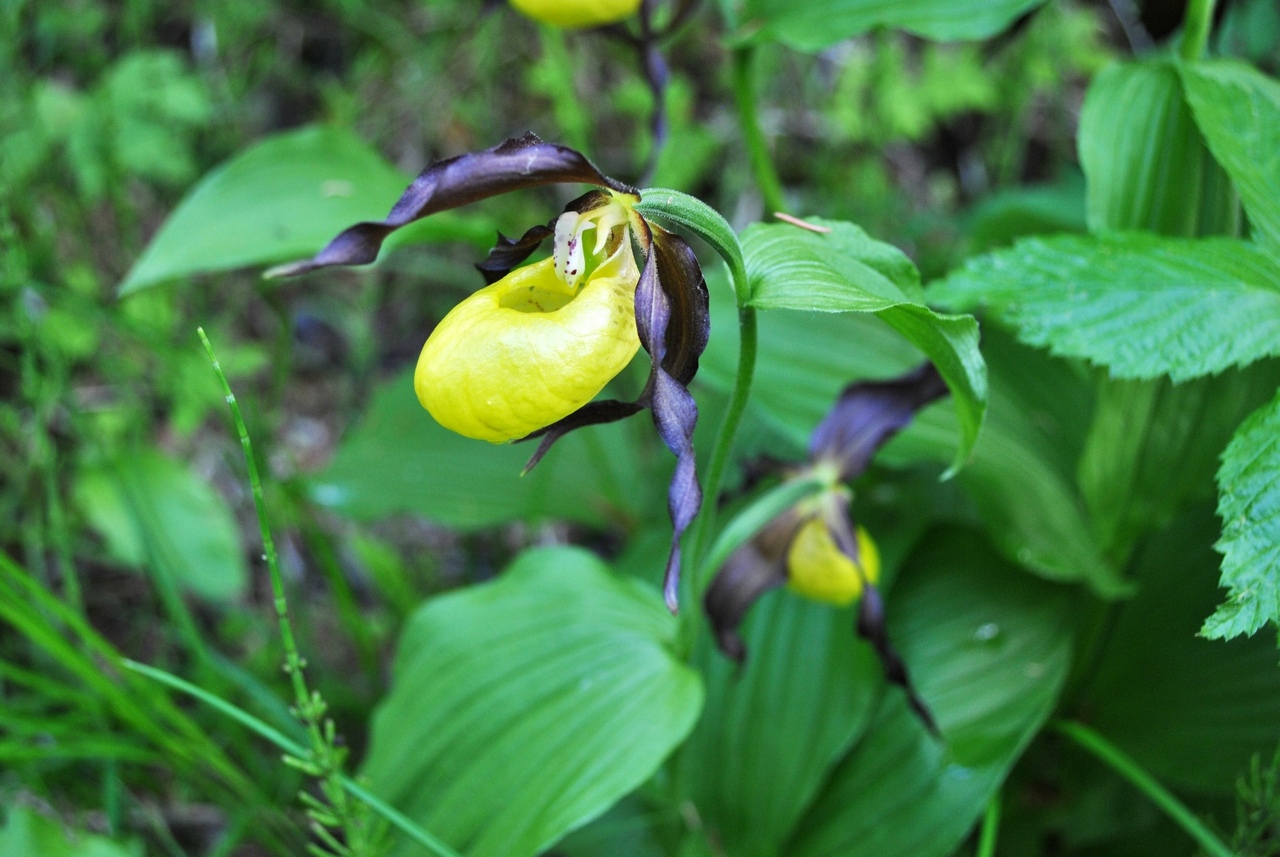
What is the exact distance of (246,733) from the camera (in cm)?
151

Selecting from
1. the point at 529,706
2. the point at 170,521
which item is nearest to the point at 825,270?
the point at 529,706

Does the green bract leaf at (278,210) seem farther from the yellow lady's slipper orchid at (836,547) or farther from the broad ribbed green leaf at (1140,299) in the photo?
the broad ribbed green leaf at (1140,299)

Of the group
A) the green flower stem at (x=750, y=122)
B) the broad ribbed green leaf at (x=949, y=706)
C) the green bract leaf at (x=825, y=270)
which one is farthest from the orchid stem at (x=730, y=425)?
the green flower stem at (x=750, y=122)

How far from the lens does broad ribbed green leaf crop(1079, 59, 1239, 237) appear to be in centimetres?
116

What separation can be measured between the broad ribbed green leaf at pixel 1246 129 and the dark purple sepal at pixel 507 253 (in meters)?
0.74

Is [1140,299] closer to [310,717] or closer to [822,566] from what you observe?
[822,566]

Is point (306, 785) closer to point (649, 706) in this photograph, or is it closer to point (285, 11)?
point (649, 706)

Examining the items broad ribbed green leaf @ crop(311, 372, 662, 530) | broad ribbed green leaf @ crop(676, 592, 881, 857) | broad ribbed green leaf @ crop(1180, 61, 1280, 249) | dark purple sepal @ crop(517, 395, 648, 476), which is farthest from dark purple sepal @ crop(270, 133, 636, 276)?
broad ribbed green leaf @ crop(311, 372, 662, 530)

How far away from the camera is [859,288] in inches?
30.6

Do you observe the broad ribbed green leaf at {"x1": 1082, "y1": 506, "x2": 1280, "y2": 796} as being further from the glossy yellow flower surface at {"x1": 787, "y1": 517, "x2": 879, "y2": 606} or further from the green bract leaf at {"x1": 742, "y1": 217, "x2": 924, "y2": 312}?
the green bract leaf at {"x1": 742, "y1": 217, "x2": 924, "y2": 312}

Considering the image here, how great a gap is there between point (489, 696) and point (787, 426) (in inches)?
22.9

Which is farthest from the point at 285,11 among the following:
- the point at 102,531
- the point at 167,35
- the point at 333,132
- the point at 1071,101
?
the point at 1071,101

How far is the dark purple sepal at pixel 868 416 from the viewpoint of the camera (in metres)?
1.17

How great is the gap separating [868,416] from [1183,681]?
652 mm
